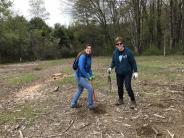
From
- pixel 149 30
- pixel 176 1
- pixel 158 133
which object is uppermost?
pixel 176 1

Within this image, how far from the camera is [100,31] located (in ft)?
159

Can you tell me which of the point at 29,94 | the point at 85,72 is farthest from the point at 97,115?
the point at 29,94

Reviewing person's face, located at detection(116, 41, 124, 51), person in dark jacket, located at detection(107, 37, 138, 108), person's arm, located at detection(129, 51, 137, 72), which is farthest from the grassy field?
person's face, located at detection(116, 41, 124, 51)

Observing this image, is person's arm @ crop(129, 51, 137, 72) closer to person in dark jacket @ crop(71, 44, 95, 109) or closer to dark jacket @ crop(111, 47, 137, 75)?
dark jacket @ crop(111, 47, 137, 75)

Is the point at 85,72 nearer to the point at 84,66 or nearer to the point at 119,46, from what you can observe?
the point at 84,66

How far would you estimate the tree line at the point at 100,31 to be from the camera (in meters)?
41.5

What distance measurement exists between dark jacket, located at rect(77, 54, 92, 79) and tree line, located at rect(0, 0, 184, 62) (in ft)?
96.1

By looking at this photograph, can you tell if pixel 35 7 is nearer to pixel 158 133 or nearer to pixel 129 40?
pixel 129 40

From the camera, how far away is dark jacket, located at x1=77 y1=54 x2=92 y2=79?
978 centimetres

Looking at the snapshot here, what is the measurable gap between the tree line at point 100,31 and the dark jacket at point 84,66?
2929 centimetres

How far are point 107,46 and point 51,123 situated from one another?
129 feet

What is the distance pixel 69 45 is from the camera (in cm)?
4938

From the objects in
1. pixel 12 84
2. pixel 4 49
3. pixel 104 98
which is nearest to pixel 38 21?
pixel 4 49

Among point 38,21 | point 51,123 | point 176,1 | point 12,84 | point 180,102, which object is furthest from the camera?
point 38,21
